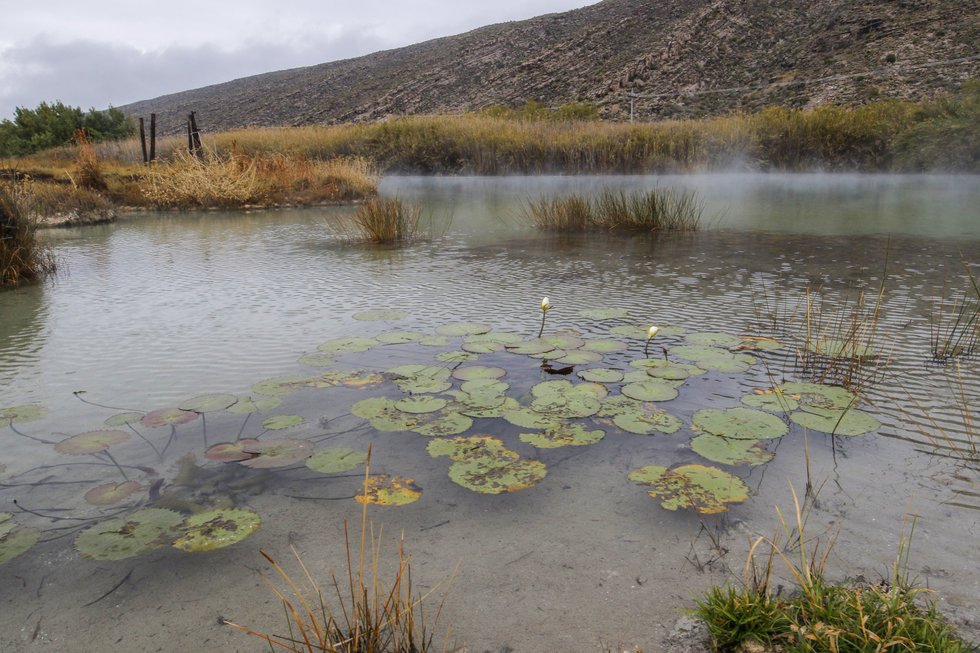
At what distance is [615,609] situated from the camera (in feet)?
5.41

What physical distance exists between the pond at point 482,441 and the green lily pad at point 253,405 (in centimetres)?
2

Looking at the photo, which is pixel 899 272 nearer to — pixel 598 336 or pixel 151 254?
pixel 598 336

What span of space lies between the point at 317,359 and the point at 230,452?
112cm

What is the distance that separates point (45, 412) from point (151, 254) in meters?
5.03

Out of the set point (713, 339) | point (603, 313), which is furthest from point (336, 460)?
point (603, 313)

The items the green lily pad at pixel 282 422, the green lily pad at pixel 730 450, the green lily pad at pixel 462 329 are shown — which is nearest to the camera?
the green lily pad at pixel 730 450

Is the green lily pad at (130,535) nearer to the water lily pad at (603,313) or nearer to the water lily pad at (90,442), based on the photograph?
the water lily pad at (90,442)

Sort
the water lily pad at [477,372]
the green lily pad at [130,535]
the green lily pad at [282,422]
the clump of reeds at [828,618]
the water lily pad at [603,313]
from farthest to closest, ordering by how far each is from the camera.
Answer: the water lily pad at [603,313], the water lily pad at [477,372], the green lily pad at [282,422], the green lily pad at [130,535], the clump of reeds at [828,618]

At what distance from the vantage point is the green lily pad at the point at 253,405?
291 centimetres

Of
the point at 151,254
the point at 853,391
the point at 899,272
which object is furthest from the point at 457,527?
the point at 151,254

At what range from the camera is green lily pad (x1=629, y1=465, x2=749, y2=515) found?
207 cm

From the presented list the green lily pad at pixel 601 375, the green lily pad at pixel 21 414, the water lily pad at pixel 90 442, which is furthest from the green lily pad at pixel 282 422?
the green lily pad at pixel 601 375

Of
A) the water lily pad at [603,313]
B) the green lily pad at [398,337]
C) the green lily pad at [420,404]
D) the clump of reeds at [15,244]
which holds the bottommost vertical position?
the green lily pad at [420,404]

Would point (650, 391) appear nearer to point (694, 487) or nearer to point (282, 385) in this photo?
point (694, 487)
